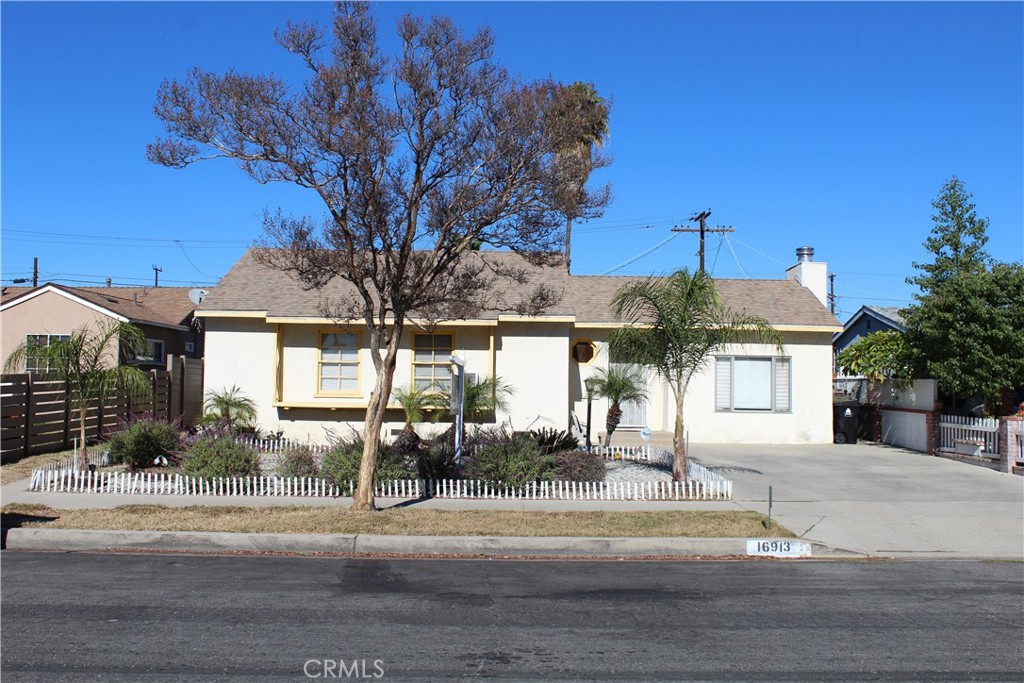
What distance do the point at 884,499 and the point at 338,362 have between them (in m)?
12.1

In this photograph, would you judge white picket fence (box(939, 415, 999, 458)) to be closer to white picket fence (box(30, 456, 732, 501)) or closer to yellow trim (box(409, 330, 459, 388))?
white picket fence (box(30, 456, 732, 501))

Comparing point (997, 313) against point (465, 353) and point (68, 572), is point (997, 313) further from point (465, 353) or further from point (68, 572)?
point (68, 572)

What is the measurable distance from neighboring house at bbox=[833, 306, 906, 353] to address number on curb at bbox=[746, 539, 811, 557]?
60.5 ft

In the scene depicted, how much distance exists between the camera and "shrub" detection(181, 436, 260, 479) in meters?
13.6

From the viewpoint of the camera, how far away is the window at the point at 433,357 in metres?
19.6

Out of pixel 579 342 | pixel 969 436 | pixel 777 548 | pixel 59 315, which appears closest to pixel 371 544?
pixel 777 548

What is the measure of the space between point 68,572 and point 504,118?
7298mm

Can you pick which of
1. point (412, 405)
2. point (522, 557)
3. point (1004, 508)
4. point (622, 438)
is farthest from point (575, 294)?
point (522, 557)

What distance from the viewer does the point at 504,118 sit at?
35.7 feet

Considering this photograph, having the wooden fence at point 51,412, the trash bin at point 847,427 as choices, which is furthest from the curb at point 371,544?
the trash bin at point 847,427

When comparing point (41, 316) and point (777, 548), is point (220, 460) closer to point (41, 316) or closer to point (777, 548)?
point (777, 548)

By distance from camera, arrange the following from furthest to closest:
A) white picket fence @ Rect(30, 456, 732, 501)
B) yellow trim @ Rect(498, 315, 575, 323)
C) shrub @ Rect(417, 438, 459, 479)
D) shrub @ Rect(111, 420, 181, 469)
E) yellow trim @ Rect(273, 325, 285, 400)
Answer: yellow trim @ Rect(273, 325, 285, 400) < yellow trim @ Rect(498, 315, 575, 323) < shrub @ Rect(111, 420, 181, 469) < shrub @ Rect(417, 438, 459, 479) < white picket fence @ Rect(30, 456, 732, 501)

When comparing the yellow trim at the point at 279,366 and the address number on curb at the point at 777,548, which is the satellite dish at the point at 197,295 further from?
the address number on curb at the point at 777,548

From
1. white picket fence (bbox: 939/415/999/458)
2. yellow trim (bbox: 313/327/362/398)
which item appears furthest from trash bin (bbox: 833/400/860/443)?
yellow trim (bbox: 313/327/362/398)
